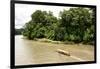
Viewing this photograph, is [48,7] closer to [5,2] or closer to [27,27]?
[27,27]

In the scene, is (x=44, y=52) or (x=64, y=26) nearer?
(x=44, y=52)

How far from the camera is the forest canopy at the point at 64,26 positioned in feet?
7.38

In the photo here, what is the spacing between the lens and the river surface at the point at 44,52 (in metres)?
2.18

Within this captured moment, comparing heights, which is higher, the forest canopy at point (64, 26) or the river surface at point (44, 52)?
the forest canopy at point (64, 26)

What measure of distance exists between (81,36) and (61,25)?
30cm

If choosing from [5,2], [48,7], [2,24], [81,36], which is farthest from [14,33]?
[81,36]

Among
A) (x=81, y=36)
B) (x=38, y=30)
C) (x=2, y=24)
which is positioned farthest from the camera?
(x=81, y=36)

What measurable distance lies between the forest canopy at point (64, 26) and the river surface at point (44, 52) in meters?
0.08

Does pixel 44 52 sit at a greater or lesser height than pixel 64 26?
lesser

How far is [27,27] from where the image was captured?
7.29 feet

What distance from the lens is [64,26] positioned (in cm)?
238

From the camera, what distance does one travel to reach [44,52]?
2.27 meters

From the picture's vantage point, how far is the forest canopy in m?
2.25

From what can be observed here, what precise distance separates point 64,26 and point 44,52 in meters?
0.41
